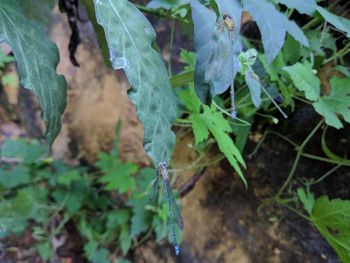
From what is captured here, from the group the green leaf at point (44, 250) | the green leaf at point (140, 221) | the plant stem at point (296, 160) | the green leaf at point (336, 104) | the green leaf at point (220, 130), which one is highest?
the green leaf at point (336, 104)

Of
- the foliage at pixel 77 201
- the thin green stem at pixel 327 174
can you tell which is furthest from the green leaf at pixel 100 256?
the thin green stem at pixel 327 174

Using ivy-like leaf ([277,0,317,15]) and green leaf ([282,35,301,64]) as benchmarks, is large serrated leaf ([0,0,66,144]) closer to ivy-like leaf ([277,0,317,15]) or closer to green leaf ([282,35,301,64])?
ivy-like leaf ([277,0,317,15])

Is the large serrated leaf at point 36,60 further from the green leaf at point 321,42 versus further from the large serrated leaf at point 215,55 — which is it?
the green leaf at point 321,42

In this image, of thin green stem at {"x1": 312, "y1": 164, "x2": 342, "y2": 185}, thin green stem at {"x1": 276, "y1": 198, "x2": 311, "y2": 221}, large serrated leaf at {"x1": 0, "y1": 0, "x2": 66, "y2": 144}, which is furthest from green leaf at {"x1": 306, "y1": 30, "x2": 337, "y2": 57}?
large serrated leaf at {"x1": 0, "y1": 0, "x2": 66, "y2": 144}

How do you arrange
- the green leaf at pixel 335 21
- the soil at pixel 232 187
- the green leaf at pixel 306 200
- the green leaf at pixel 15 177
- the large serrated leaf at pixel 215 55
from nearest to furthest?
the large serrated leaf at pixel 215 55
the green leaf at pixel 335 21
the green leaf at pixel 306 200
the soil at pixel 232 187
the green leaf at pixel 15 177

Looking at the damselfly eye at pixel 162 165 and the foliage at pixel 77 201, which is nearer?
the damselfly eye at pixel 162 165

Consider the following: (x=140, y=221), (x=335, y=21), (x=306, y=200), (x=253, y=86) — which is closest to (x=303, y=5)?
(x=335, y=21)

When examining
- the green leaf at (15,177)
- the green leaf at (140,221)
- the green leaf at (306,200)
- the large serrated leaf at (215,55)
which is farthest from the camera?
the green leaf at (15,177)

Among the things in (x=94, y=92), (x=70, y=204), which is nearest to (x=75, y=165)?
(x=70, y=204)
